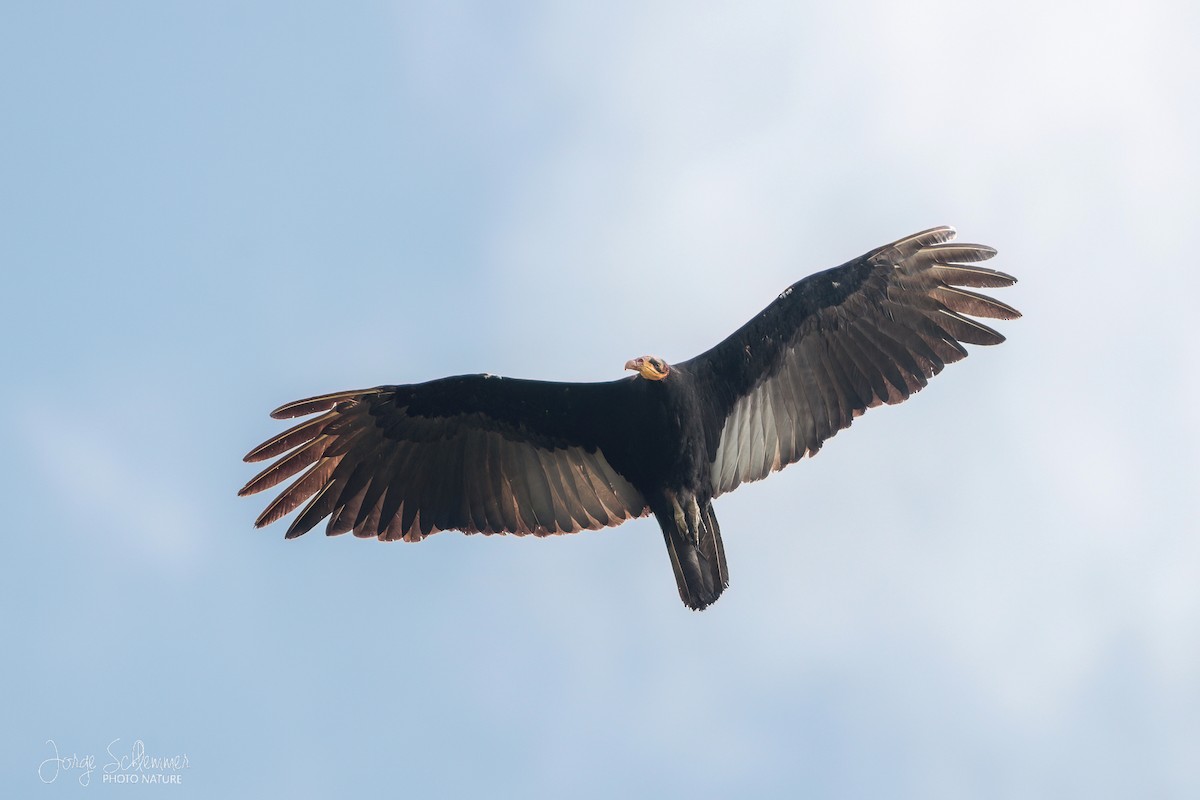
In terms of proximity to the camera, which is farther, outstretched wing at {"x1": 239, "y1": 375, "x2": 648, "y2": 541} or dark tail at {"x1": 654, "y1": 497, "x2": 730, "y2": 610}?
outstretched wing at {"x1": 239, "y1": 375, "x2": 648, "y2": 541}

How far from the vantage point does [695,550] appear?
9633 mm

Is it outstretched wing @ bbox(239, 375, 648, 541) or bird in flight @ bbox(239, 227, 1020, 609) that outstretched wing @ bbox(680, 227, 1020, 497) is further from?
outstretched wing @ bbox(239, 375, 648, 541)

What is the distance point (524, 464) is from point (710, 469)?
1.52 meters

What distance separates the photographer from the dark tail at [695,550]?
31.2ft

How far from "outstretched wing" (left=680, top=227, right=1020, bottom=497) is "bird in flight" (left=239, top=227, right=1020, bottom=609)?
1cm

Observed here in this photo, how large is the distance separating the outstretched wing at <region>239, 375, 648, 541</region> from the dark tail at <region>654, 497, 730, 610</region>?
55 centimetres

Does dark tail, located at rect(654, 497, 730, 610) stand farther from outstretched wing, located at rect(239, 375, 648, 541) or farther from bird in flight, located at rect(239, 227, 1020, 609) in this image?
outstretched wing, located at rect(239, 375, 648, 541)

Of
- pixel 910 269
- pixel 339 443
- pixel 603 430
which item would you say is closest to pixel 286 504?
pixel 339 443

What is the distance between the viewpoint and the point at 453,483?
1023 cm

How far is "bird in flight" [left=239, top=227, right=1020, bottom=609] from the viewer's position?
9.81 meters

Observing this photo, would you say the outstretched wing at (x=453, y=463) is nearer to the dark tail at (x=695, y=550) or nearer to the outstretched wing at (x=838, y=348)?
the dark tail at (x=695, y=550)

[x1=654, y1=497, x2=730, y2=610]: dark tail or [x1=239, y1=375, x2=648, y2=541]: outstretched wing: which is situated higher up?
[x1=239, y1=375, x2=648, y2=541]: outstretched wing

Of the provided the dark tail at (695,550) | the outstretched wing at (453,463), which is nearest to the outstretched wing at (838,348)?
the dark tail at (695,550)

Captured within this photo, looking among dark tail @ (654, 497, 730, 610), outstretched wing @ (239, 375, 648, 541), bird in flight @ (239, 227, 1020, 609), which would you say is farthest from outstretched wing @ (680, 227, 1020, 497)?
outstretched wing @ (239, 375, 648, 541)
